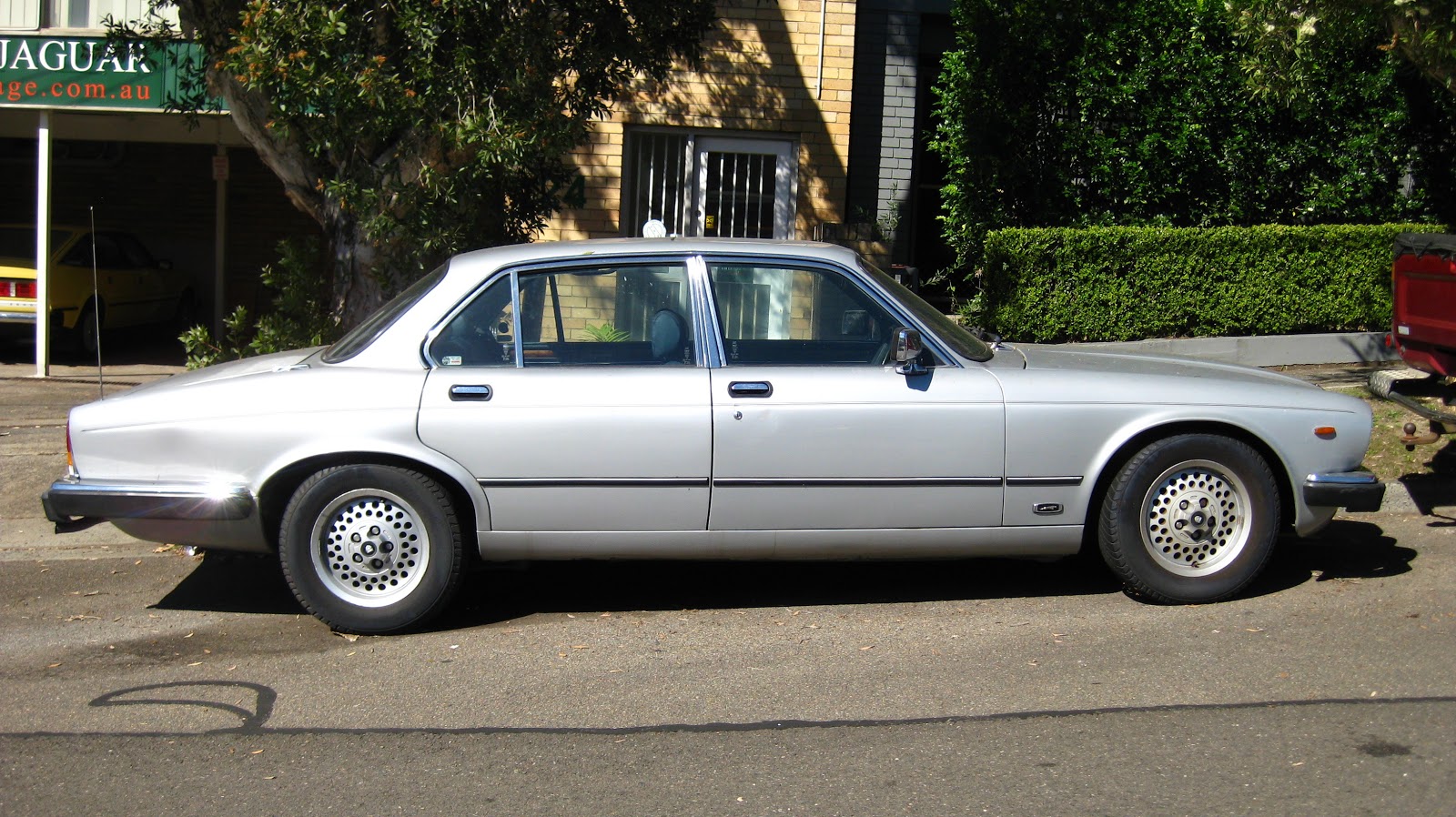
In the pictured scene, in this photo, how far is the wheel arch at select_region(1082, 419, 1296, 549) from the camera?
18.6 ft

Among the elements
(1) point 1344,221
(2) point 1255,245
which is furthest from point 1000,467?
(1) point 1344,221

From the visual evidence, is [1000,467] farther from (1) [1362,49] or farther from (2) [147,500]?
(1) [1362,49]

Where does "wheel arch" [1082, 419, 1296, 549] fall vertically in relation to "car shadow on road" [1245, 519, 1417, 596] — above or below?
above

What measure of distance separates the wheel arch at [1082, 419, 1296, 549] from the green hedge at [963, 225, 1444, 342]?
5.61 meters

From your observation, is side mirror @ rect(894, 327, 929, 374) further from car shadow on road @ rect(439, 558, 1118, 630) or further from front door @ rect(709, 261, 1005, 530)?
car shadow on road @ rect(439, 558, 1118, 630)

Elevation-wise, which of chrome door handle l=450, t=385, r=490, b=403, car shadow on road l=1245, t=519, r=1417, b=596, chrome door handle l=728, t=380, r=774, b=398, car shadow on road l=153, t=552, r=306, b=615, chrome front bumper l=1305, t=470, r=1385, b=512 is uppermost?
chrome door handle l=728, t=380, r=774, b=398

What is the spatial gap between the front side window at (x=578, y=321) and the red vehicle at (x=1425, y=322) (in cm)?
388

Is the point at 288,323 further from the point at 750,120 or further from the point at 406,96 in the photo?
the point at 750,120

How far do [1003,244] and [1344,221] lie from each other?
322cm

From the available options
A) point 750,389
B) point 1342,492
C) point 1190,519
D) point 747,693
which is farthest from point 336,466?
point 1342,492

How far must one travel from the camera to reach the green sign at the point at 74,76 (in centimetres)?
1158

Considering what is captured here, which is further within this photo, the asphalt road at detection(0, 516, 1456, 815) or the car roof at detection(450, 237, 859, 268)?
the car roof at detection(450, 237, 859, 268)

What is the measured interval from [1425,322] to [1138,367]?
2.40m

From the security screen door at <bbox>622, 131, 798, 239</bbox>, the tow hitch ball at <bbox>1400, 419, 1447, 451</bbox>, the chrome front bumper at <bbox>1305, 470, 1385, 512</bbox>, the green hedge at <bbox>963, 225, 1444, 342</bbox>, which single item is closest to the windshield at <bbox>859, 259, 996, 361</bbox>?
the chrome front bumper at <bbox>1305, 470, 1385, 512</bbox>
